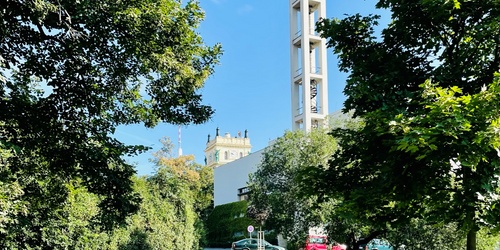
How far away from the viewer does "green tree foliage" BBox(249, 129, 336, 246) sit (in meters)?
19.8

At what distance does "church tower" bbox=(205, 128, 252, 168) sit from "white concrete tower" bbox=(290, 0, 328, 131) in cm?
4327

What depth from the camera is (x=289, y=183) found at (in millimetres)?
21562

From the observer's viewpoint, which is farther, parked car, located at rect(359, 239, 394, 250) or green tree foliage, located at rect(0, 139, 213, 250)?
parked car, located at rect(359, 239, 394, 250)

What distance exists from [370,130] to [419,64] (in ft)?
6.23

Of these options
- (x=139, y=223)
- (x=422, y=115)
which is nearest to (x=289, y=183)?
(x=139, y=223)

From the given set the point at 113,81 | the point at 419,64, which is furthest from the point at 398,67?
the point at 113,81

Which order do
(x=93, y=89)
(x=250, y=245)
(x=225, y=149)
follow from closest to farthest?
1. (x=93, y=89)
2. (x=250, y=245)
3. (x=225, y=149)

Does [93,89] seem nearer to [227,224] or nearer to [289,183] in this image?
[289,183]

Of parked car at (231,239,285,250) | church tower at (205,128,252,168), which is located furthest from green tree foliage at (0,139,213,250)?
church tower at (205,128,252,168)

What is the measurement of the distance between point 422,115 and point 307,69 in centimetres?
2884

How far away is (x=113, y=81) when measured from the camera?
27.2ft

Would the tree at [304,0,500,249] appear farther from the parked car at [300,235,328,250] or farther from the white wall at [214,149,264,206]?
the white wall at [214,149,264,206]

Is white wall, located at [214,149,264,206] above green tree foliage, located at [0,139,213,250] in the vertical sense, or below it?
above

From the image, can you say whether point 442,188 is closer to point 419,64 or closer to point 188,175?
point 419,64
